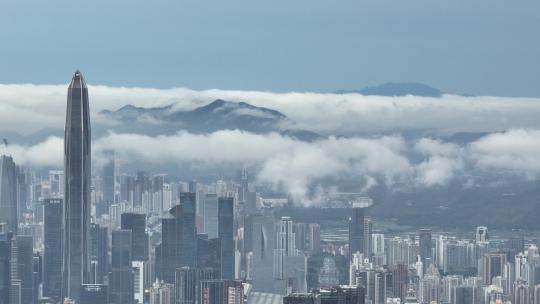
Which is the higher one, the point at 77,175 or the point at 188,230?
the point at 77,175

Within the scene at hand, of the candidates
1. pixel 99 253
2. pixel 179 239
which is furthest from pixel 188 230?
pixel 99 253

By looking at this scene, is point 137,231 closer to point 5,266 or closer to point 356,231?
point 5,266

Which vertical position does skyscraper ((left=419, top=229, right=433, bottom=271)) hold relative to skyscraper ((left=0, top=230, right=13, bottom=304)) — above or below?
above

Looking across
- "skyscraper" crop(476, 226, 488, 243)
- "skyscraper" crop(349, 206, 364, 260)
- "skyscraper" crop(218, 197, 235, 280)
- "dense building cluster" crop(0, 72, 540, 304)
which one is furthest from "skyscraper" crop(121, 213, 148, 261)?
"skyscraper" crop(476, 226, 488, 243)

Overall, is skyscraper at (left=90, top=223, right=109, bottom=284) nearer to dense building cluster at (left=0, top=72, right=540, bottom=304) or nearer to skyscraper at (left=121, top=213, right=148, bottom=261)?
dense building cluster at (left=0, top=72, right=540, bottom=304)

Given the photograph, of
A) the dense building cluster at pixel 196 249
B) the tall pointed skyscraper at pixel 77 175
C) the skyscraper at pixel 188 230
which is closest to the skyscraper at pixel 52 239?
the dense building cluster at pixel 196 249

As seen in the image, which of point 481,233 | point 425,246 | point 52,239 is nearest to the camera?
point 481,233
